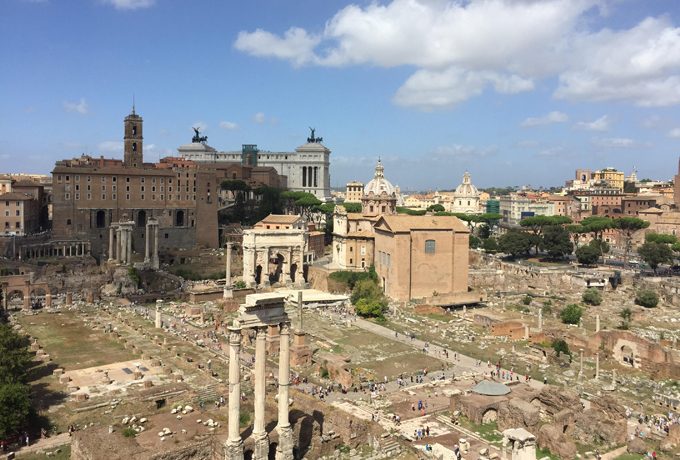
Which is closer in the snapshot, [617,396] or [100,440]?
[100,440]

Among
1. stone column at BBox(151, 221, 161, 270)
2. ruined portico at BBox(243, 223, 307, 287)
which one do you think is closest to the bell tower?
stone column at BBox(151, 221, 161, 270)

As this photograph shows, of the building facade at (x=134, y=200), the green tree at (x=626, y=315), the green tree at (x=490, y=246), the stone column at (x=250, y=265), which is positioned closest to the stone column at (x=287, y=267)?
the stone column at (x=250, y=265)

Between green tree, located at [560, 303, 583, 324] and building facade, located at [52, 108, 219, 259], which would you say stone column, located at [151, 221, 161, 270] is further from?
green tree, located at [560, 303, 583, 324]

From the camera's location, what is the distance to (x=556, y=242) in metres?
66.4

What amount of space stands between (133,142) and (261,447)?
6307 cm

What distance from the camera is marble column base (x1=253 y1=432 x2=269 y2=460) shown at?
18.8m

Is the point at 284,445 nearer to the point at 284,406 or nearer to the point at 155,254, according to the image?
the point at 284,406

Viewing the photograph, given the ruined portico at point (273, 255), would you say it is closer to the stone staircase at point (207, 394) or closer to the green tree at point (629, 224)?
the stone staircase at point (207, 394)

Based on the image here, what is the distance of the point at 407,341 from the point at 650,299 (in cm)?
2380

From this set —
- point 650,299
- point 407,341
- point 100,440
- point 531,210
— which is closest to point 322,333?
point 407,341

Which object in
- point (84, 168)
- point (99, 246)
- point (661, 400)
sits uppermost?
point (84, 168)

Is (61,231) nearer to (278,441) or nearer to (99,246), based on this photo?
(99,246)

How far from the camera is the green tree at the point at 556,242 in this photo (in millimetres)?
66125

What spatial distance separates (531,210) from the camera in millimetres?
118562
